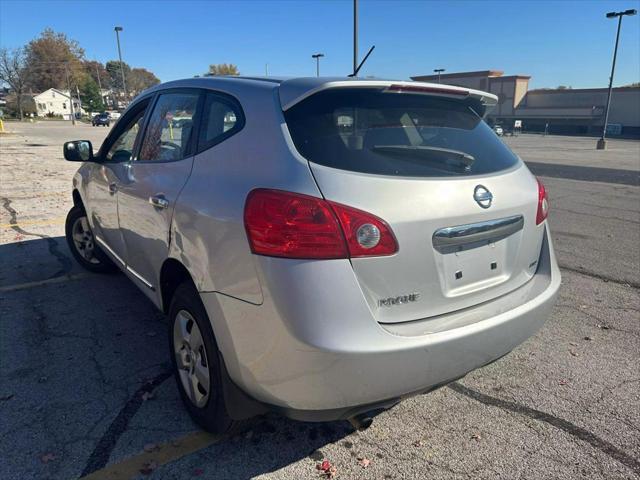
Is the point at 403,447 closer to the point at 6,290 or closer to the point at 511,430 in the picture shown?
the point at 511,430

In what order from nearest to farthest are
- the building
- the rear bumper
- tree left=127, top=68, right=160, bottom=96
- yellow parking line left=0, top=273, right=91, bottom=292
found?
the rear bumper, yellow parking line left=0, top=273, right=91, bottom=292, the building, tree left=127, top=68, right=160, bottom=96

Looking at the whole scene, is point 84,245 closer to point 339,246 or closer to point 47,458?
point 47,458

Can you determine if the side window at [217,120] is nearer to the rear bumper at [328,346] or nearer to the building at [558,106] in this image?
the rear bumper at [328,346]

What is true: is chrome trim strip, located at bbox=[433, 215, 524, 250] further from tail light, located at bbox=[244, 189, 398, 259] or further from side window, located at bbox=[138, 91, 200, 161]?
side window, located at bbox=[138, 91, 200, 161]

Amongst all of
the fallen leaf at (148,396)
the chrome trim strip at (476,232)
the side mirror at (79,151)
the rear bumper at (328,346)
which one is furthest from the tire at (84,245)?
the chrome trim strip at (476,232)

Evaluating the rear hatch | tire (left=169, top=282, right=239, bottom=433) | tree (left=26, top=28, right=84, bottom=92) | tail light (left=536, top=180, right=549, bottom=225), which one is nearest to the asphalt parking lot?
tire (left=169, top=282, right=239, bottom=433)

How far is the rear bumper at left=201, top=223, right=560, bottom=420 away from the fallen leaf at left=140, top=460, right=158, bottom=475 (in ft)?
2.22

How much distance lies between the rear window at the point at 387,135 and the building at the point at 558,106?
65.0 m

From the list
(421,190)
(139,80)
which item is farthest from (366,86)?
(139,80)

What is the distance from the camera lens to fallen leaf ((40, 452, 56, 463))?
7.93 feet

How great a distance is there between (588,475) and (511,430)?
414mm

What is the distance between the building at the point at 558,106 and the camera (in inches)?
2530

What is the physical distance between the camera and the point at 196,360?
Answer: 8.45 ft

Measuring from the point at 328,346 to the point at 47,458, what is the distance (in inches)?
63.9
